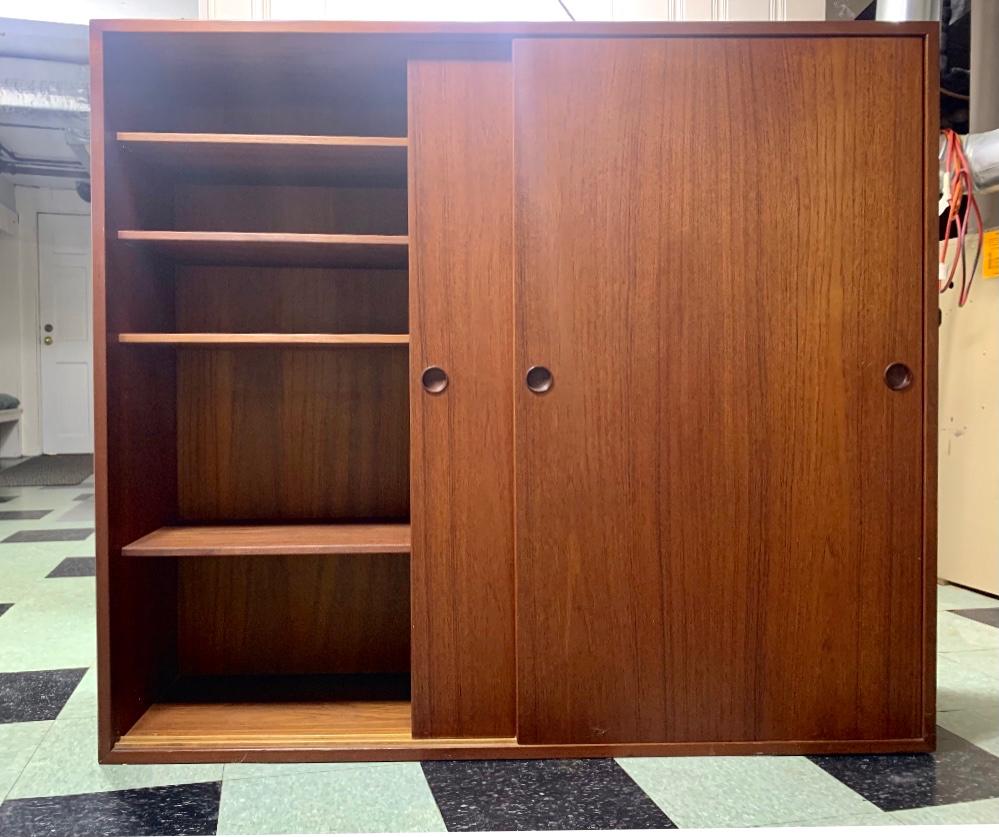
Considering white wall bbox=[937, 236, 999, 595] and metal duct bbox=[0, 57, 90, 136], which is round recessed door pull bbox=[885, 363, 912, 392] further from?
metal duct bbox=[0, 57, 90, 136]

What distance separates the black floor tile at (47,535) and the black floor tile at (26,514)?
42 centimetres

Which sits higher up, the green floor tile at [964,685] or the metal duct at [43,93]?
the metal duct at [43,93]

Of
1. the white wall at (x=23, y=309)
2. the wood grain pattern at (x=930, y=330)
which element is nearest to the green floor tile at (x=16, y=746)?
the wood grain pattern at (x=930, y=330)

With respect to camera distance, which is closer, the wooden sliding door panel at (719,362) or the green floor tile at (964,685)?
the wooden sliding door panel at (719,362)

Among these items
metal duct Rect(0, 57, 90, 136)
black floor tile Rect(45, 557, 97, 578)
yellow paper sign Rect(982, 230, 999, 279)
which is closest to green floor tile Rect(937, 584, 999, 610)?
yellow paper sign Rect(982, 230, 999, 279)

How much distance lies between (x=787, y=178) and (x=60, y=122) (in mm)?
4358

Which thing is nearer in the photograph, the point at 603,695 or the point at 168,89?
the point at 603,695

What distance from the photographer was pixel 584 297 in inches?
55.7

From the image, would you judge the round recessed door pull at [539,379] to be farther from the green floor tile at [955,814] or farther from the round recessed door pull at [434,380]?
the green floor tile at [955,814]

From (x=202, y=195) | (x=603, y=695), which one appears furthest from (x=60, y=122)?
(x=603, y=695)

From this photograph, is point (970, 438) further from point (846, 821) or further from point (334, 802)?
point (334, 802)

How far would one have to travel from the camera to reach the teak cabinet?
4.63 feet

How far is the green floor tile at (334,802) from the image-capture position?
3.96ft

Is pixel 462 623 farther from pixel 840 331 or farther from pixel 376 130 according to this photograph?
pixel 376 130
